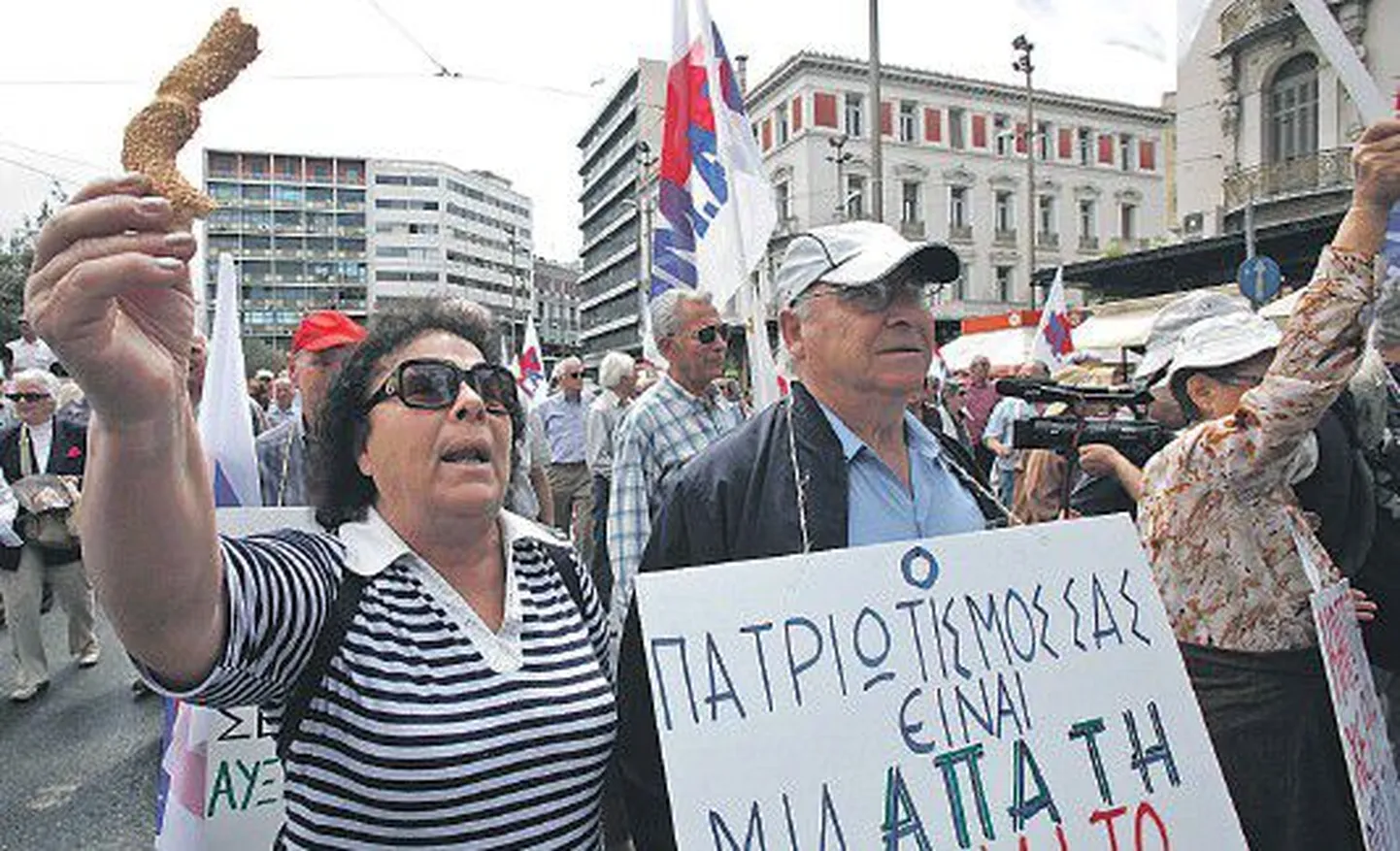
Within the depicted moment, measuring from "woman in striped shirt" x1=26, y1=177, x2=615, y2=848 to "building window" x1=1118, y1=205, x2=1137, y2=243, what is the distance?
6736cm

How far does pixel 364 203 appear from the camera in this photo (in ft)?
403

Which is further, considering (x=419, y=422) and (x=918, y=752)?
(x=419, y=422)

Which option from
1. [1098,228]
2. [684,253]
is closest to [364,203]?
[1098,228]

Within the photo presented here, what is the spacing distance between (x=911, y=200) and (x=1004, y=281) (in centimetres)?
690

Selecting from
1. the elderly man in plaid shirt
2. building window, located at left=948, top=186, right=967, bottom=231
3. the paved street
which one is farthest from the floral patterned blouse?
building window, located at left=948, top=186, right=967, bottom=231

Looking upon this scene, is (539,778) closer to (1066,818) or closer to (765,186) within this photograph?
(1066,818)

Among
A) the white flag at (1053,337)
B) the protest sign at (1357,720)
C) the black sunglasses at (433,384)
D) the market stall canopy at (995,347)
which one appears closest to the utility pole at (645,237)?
the black sunglasses at (433,384)

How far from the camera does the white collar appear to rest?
1572mm

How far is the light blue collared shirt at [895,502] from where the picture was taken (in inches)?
79.4

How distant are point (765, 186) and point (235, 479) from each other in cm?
215

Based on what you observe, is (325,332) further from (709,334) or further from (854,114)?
(854,114)

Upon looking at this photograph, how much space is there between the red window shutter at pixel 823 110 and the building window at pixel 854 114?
1017mm

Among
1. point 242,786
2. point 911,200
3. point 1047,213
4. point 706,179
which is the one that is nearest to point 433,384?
point 242,786

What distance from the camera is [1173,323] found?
284cm
